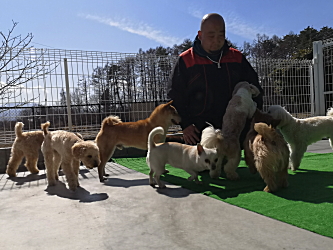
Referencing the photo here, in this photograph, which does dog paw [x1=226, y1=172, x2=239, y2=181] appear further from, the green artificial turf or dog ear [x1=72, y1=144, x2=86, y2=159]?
dog ear [x1=72, y1=144, x2=86, y2=159]

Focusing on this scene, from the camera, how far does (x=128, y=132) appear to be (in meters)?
4.62

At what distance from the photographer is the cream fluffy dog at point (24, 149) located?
16.6 feet

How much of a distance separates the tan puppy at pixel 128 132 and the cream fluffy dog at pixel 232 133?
36.4 inches

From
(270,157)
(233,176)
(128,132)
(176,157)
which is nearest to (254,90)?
(233,176)

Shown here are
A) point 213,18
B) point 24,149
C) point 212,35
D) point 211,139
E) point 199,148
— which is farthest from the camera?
point 24,149

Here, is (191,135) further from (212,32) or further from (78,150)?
(78,150)

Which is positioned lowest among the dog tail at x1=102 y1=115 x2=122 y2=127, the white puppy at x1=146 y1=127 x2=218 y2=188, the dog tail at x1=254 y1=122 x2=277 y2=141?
the white puppy at x1=146 y1=127 x2=218 y2=188

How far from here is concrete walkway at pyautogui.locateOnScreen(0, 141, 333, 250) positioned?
2072 mm

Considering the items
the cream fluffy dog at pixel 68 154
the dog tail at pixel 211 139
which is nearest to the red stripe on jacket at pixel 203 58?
the dog tail at pixel 211 139

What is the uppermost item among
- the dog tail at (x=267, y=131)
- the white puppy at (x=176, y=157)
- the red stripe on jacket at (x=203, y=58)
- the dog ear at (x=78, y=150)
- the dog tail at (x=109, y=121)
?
the red stripe on jacket at (x=203, y=58)

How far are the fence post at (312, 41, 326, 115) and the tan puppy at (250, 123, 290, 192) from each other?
738 centimetres

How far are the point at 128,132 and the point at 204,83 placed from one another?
1444 mm

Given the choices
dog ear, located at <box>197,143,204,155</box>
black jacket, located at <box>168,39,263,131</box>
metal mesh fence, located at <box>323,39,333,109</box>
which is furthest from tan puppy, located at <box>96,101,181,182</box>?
metal mesh fence, located at <box>323,39,333,109</box>

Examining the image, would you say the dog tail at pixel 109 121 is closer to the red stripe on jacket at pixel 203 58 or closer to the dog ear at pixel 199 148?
the red stripe on jacket at pixel 203 58
